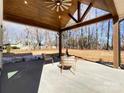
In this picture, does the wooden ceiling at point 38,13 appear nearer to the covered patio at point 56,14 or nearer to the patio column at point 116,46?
the covered patio at point 56,14

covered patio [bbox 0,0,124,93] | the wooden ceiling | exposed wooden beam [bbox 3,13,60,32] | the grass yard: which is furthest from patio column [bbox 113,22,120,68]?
exposed wooden beam [bbox 3,13,60,32]

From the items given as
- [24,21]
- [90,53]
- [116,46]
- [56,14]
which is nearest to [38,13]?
[24,21]

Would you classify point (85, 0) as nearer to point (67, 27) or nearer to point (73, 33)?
point (67, 27)

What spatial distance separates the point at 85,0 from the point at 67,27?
305cm

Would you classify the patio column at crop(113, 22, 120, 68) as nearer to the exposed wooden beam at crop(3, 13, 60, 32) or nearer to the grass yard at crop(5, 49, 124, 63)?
the grass yard at crop(5, 49, 124, 63)

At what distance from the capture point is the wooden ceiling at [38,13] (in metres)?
6.65

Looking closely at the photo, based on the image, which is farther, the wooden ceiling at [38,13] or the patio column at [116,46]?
the wooden ceiling at [38,13]

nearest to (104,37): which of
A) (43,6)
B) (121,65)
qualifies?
(121,65)

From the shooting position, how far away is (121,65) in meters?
6.35

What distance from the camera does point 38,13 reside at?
827 cm

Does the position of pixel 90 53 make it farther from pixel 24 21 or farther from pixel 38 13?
pixel 24 21

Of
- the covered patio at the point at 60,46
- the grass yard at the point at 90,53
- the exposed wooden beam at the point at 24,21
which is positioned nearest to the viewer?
the covered patio at the point at 60,46

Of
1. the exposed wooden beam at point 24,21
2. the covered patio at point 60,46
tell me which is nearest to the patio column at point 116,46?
the covered patio at point 60,46

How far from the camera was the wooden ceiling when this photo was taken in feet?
21.8
